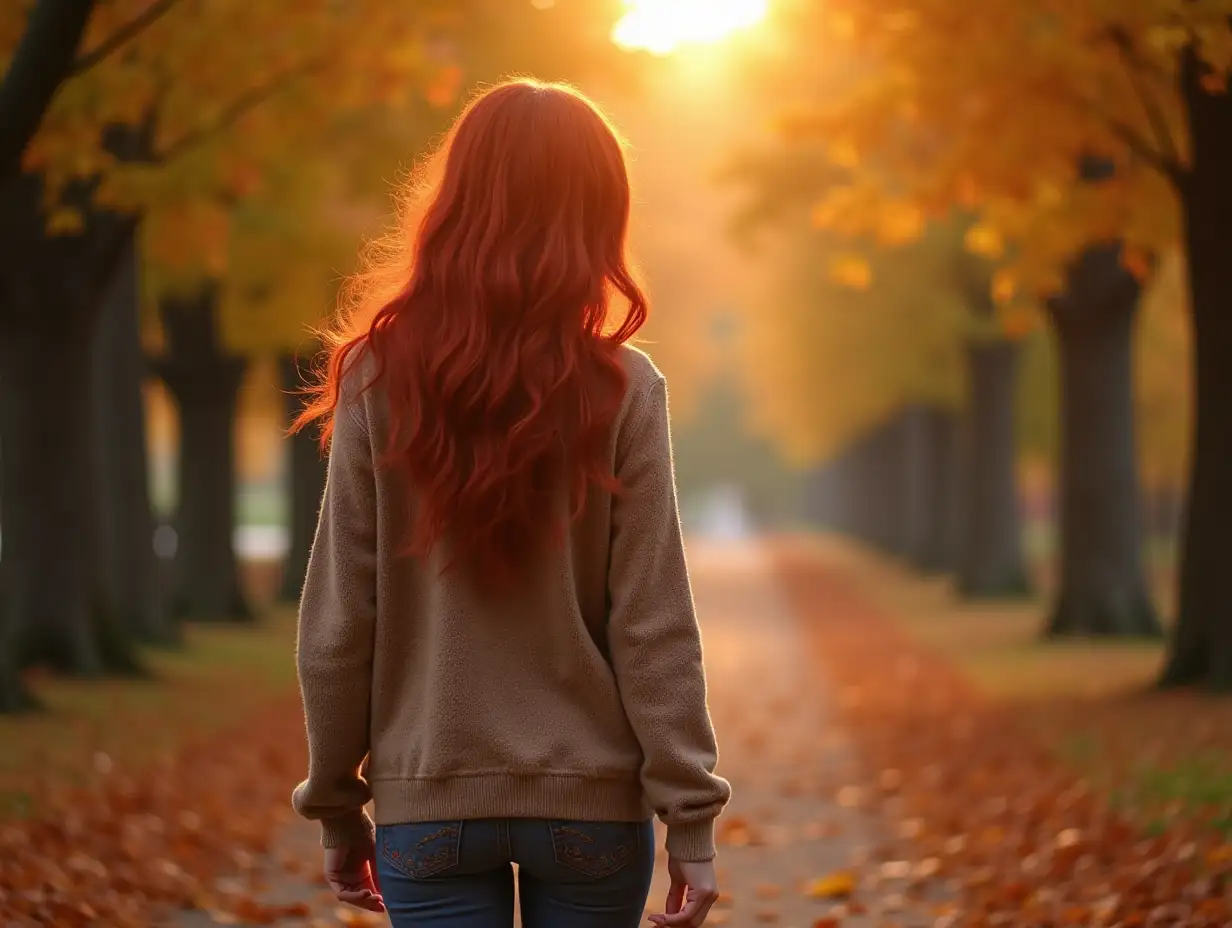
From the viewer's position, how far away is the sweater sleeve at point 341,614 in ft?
8.80

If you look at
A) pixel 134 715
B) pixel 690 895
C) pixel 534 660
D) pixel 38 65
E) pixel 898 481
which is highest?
pixel 38 65

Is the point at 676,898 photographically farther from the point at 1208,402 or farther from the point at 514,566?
the point at 1208,402

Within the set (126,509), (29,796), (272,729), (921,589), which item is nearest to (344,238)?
(126,509)

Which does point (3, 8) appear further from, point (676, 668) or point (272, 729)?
point (676, 668)

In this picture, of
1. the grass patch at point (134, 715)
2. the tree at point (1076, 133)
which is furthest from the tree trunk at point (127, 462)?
the tree at point (1076, 133)

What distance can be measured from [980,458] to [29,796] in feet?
55.4

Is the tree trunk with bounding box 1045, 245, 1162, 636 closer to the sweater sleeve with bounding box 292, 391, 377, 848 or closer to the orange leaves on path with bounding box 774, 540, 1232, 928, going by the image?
the orange leaves on path with bounding box 774, 540, 1232, 928

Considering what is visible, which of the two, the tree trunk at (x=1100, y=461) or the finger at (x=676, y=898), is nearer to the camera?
the finger at (x=676, y=898)

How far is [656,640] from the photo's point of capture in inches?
105

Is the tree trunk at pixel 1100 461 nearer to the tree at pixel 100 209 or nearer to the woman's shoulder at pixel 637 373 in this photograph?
the tree at pixel 100 209

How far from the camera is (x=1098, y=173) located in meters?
15.3

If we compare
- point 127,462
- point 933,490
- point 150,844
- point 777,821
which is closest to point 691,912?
point 150,844

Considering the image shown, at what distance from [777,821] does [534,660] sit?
19.4ft

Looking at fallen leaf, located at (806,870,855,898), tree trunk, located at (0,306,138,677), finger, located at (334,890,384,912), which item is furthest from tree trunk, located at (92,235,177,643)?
finger, located at (334,890,384,912)
